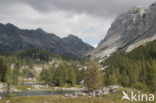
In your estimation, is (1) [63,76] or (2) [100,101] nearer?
(2) [100,101]

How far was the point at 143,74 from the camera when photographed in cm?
12131

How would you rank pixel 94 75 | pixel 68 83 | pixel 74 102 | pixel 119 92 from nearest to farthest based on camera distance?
pixel 74 102, pixel 119 92, pixel 94 75, pixel 68 83

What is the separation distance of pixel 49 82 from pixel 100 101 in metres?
148

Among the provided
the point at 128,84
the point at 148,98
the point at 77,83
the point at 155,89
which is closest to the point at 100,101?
the point at 148,98

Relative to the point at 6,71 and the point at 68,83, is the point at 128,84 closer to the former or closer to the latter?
the point at 68,83

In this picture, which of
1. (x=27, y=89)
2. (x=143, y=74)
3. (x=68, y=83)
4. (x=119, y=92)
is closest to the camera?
(x=119, y=92)

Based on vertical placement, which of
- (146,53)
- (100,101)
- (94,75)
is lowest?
(100,101)

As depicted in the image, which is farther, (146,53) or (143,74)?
(146,53)

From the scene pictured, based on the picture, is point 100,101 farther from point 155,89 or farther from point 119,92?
point 155,89

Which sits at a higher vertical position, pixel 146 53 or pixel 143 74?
pixel 146 53

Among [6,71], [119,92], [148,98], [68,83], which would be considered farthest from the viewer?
[68,83]

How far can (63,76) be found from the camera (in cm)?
17688

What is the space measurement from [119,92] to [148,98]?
9.41 m

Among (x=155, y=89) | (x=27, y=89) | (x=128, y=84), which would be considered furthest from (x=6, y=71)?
(x=155, y=89)
